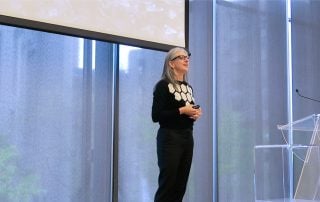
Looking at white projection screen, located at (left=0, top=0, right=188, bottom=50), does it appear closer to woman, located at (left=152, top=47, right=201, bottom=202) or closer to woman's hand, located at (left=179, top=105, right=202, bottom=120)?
woman, located at (left=152, top=47, right=201, bottom=202)

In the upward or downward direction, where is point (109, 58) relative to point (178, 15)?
downward

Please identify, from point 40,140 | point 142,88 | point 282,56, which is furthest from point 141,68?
point 282,56

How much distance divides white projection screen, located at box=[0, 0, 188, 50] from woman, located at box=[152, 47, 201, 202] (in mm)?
744

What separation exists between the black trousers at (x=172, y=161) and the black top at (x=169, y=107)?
39mm

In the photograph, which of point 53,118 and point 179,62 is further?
point 53,118

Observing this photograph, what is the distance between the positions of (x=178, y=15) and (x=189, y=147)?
4.62 ft

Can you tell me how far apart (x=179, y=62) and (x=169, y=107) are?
0.92 feet

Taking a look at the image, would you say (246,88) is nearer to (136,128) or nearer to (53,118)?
(136,128)

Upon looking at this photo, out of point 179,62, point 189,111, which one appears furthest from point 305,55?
point 189,111

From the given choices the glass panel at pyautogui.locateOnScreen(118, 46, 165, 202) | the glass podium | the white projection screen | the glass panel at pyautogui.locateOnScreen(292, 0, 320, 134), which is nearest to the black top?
the white projection screen

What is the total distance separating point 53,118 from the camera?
114 inches

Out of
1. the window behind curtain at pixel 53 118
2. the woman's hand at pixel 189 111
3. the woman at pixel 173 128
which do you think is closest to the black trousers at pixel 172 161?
the woman at pixel 173 128

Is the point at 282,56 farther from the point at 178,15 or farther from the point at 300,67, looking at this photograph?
the point at 178,15

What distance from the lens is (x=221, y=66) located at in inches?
150
